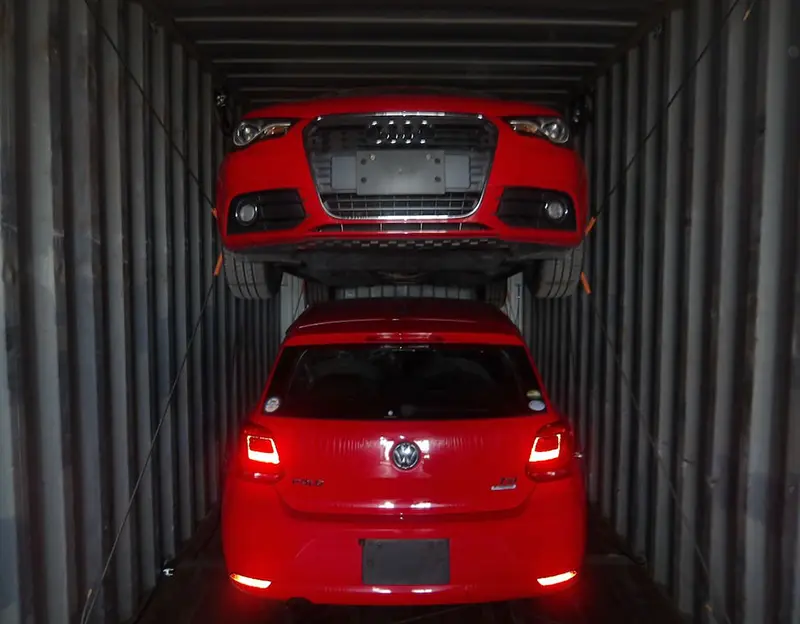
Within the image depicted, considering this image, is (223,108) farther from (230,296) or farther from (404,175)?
(404,175)

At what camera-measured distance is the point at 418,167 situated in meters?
3.16

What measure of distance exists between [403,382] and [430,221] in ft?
2.76

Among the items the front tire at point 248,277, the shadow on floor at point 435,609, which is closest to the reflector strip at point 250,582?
the shadow on floor at point 435,609

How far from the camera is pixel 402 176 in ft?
10.4

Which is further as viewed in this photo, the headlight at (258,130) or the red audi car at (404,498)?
the headlight at (258,130)

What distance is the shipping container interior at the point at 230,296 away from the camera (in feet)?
8.50

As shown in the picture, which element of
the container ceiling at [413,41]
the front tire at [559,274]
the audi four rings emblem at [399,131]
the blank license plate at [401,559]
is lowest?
the blank license plate at [401,559]

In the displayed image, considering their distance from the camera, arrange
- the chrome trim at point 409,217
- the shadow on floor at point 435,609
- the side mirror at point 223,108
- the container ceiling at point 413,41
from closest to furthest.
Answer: the chrome trim at point 409,217 → the shadow on floor at point 435,609 → the container ceiling at point 413,41 → the side mirror at point 223,108

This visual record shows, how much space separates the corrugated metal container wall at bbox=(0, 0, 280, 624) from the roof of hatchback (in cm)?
99

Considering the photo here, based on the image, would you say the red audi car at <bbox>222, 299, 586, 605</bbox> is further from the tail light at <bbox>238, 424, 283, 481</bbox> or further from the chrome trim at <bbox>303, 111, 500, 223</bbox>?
the chrome trim at <bbox>303, 111, 500, 223</bbox>

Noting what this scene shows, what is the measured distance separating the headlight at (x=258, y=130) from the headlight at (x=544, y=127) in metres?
1.20

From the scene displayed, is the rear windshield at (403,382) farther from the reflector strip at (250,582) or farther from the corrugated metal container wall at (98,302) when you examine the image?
the corrugated metal container wall at (98,302)

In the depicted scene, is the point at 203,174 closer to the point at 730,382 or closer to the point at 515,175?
the point at 515,175

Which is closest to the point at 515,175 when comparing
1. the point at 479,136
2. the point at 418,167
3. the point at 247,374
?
the point at 479,136
